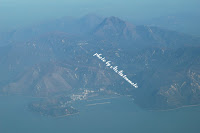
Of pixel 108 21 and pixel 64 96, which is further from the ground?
pixel 108 21

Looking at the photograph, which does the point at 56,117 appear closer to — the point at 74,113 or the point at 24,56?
the point at 74,113

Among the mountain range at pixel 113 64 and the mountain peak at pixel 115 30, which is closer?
the mountain range at pixel 113 64

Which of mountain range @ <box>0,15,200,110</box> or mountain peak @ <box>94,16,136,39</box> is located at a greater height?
mountain peak @ <box>94,16,136,39</box>

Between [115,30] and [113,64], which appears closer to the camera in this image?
[113,64]

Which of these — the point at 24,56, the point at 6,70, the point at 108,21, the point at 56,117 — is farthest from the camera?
the point at 108,21

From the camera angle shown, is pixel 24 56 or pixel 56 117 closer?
pixel 56 117

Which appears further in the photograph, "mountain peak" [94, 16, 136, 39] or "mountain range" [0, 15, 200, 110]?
"mountain peak" [94, 16, 136, 39]

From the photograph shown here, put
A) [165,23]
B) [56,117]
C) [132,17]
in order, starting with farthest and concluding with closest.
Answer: [132,17]
[165,23]
[56,117]

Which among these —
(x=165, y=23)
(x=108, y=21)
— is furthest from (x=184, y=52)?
(x=165, y=23)

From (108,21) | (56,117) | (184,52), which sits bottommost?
(56,117)

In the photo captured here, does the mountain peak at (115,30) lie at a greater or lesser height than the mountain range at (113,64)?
greater

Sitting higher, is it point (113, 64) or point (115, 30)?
point (115, 30)
